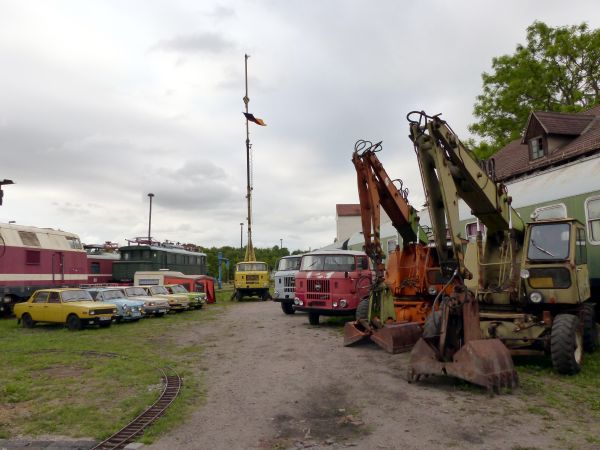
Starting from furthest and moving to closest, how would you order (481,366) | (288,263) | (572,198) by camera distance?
1. (288,263)
2. (572,198)
3. (481,366)

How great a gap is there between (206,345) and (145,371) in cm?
323

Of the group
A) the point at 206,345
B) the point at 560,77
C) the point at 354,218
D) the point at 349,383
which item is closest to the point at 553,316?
the point at 349,383

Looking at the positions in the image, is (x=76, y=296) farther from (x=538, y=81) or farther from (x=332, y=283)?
(x=538, y=81)

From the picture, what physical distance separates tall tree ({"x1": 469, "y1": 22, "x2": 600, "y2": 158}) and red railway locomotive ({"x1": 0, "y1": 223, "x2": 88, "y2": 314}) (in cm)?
2344

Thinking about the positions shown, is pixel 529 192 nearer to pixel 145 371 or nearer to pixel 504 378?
pixel 504 378

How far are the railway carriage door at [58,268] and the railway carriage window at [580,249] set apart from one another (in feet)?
72.2

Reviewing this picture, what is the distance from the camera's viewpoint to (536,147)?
20.2 metres

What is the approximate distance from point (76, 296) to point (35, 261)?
622 cm

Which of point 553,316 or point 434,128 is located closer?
point 434,128

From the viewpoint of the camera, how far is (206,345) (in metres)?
12.1

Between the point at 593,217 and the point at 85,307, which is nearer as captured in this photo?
the point at 593,217

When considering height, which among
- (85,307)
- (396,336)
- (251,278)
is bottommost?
(396,336)

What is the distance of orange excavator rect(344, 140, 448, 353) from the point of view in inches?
416

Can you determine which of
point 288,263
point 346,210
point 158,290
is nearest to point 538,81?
point 288,263
